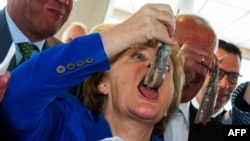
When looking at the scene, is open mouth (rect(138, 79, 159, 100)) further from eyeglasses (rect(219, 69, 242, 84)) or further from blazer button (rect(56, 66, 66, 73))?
eyeglasses (rect(219, 69, 242, 84))

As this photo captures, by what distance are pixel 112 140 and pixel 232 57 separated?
4.63 feet

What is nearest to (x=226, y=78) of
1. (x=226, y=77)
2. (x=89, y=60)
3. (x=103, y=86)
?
(x=226, y=77)

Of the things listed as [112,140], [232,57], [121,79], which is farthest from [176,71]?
[232,57]

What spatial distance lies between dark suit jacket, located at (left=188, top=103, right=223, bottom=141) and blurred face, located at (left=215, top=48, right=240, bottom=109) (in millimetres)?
642

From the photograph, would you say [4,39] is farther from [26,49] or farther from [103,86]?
[103,86]

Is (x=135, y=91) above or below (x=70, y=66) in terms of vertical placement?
below

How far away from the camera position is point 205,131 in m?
1.10

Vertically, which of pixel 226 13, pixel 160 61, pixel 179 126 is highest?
pixel 160 61

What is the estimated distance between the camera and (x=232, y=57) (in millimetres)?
2055

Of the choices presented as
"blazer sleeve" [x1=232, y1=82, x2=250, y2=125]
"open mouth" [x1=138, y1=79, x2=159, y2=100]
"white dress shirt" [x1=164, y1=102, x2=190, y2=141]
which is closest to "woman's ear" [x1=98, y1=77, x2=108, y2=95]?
"open mouth" [x1=138, y1=79, x2=159, y2=100]

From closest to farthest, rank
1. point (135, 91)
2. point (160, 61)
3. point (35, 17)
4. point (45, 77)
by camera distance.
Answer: point (45, 77)
point (160, 61)
point (135, 91)
point (35, 17)

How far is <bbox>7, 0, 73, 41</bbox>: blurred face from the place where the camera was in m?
1.20

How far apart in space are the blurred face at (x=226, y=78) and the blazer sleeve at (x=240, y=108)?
0.54 meters

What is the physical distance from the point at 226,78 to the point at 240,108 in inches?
33.1
